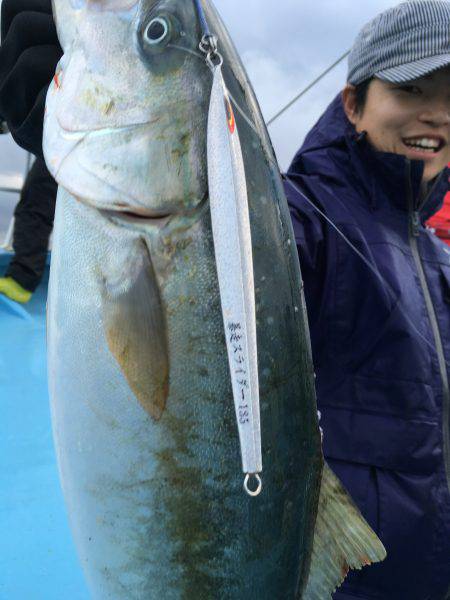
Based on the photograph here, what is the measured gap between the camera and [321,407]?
1.52 meters

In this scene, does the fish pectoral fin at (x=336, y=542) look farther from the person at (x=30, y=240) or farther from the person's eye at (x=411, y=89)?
the person at (x=30, y=240)

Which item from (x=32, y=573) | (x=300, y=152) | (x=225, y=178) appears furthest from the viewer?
(x=32, y=573)

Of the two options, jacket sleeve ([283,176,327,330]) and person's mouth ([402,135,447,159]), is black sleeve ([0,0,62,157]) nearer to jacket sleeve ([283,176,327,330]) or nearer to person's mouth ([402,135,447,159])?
jacket sleeve ([283,176,327,330])

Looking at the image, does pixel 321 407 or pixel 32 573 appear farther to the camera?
pixel 32 573

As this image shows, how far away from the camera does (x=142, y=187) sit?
0.92 meters

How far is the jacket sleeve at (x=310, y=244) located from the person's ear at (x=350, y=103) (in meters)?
0.36

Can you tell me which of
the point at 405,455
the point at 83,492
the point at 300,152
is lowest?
the point at 405,455

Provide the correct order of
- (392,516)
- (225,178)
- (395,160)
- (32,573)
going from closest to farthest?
1. (225,178)
2. (392,516)
3. (395,160)
4. (32,573)

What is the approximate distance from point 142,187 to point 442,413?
104cm

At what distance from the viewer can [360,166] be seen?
5.45ft

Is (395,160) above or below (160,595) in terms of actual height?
above

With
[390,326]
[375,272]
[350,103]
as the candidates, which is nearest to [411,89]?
[350,103]

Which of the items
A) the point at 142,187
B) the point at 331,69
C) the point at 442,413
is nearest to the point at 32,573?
the point at 442,413

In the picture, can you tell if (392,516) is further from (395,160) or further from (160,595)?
(395,160)
